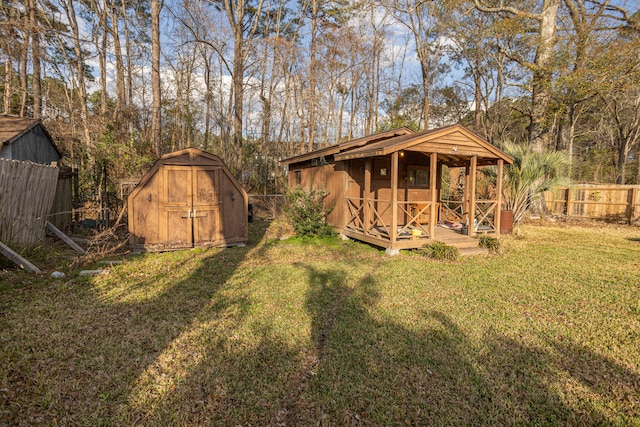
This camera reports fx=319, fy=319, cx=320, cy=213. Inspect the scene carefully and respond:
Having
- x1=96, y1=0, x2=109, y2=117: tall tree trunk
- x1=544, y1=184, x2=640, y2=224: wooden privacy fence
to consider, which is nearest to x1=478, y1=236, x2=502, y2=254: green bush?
x1=544, y1=184, x2=640, y2=224: wooden privacy fence

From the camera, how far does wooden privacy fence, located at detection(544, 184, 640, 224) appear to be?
43.9 ft

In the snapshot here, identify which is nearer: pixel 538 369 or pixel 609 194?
pixel 538 369

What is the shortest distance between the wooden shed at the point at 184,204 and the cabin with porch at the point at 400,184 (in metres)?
3.03

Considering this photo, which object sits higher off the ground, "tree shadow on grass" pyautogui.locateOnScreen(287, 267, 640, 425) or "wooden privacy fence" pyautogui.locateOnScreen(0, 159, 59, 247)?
"wooden privacy fence" pyautogui.locateOnScreen(0, 159, 59, 247)

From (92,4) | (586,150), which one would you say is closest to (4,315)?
(92,4)

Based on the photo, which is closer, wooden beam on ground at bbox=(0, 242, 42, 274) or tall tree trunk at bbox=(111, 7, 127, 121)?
wooden beam on ground at bbox=(0, 242, 42, 274)

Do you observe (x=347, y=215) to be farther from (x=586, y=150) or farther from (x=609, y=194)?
(x=586, y=150)

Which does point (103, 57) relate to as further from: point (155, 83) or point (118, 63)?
point (155, 83)

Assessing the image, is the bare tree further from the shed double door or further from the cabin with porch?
the shed double door

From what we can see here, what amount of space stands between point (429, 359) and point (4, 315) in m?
5.09

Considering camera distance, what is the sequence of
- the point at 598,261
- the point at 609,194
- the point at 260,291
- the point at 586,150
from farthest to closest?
1. the point at 586,150
2. the point at 609,194
3. the point at 598,261
4. the point at 260,291

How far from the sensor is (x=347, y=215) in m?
10.0

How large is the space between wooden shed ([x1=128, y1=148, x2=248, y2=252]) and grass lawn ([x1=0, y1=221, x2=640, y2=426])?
1295 mm

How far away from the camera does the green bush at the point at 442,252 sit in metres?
7.66
